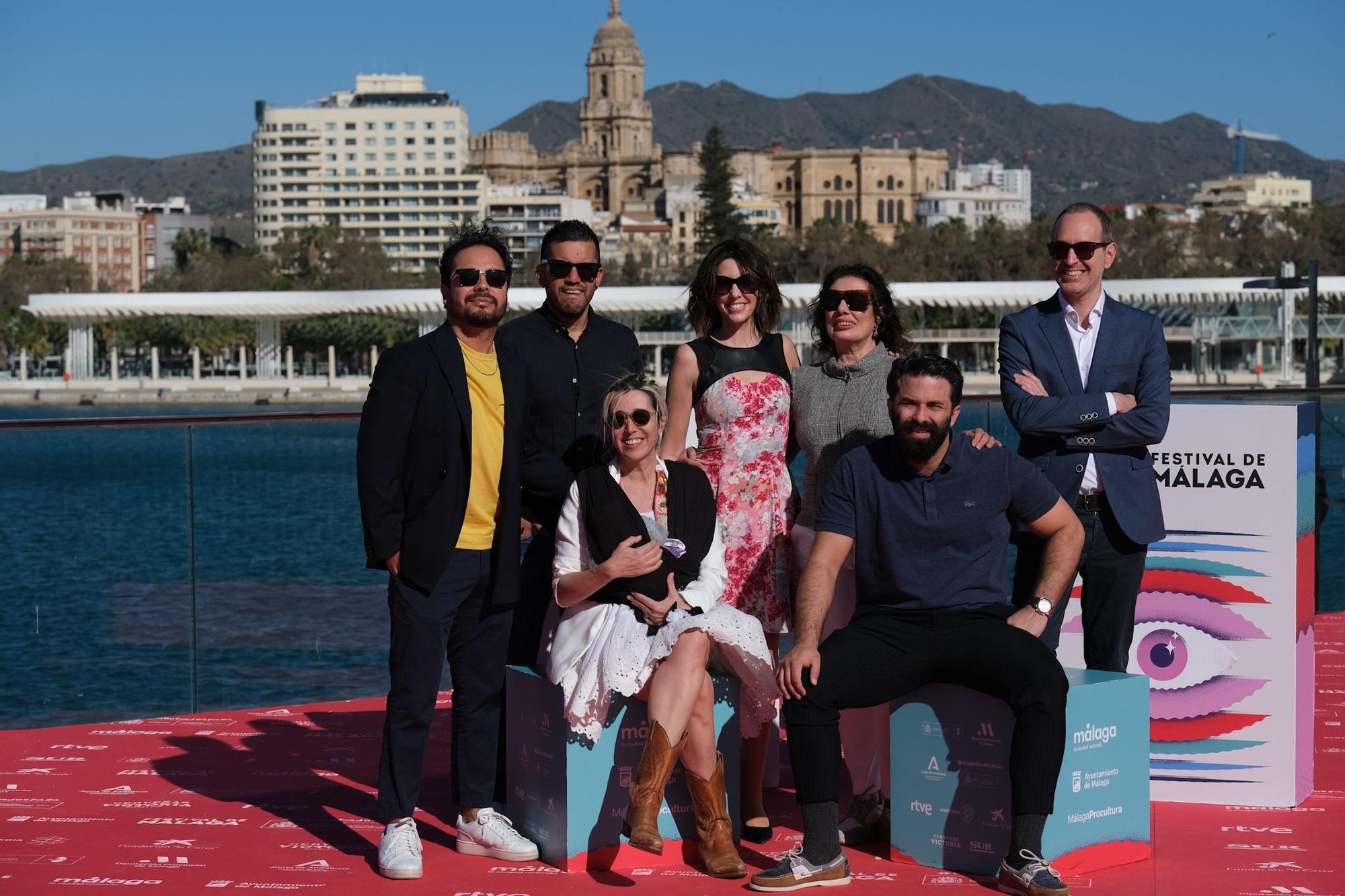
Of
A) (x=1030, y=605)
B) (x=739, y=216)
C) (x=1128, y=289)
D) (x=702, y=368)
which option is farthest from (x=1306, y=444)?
(x=739, y=216)

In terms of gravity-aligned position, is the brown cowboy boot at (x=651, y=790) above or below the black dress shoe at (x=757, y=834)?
above

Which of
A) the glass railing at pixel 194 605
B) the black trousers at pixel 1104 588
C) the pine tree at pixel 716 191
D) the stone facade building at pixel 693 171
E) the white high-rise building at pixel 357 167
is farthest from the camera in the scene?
the stone facade building at pixel 693 171

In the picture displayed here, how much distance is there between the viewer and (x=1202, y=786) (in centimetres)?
396

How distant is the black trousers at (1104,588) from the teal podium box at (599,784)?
754mm

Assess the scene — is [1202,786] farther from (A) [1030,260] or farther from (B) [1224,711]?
(A) [1030,260]

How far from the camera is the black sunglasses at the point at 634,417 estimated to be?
3396mm

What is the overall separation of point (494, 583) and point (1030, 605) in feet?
3.80

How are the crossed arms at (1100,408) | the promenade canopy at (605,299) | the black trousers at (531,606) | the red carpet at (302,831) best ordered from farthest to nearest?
the promenade canopy at (605,299), the black trousers at (531,606), the crossed arms at (1100,408), the red carpet at (302,831)

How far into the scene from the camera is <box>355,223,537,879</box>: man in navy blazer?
340 centimetres

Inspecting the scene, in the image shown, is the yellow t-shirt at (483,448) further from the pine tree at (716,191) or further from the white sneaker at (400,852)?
the pine tree at (716,191)

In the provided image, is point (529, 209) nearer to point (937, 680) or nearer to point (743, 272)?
point (743, 272)

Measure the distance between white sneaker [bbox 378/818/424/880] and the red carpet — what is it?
3cm

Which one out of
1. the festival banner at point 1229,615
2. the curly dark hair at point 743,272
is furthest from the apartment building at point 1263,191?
the curly dark hair at point 743,272

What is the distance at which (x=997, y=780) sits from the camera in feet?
10.9
